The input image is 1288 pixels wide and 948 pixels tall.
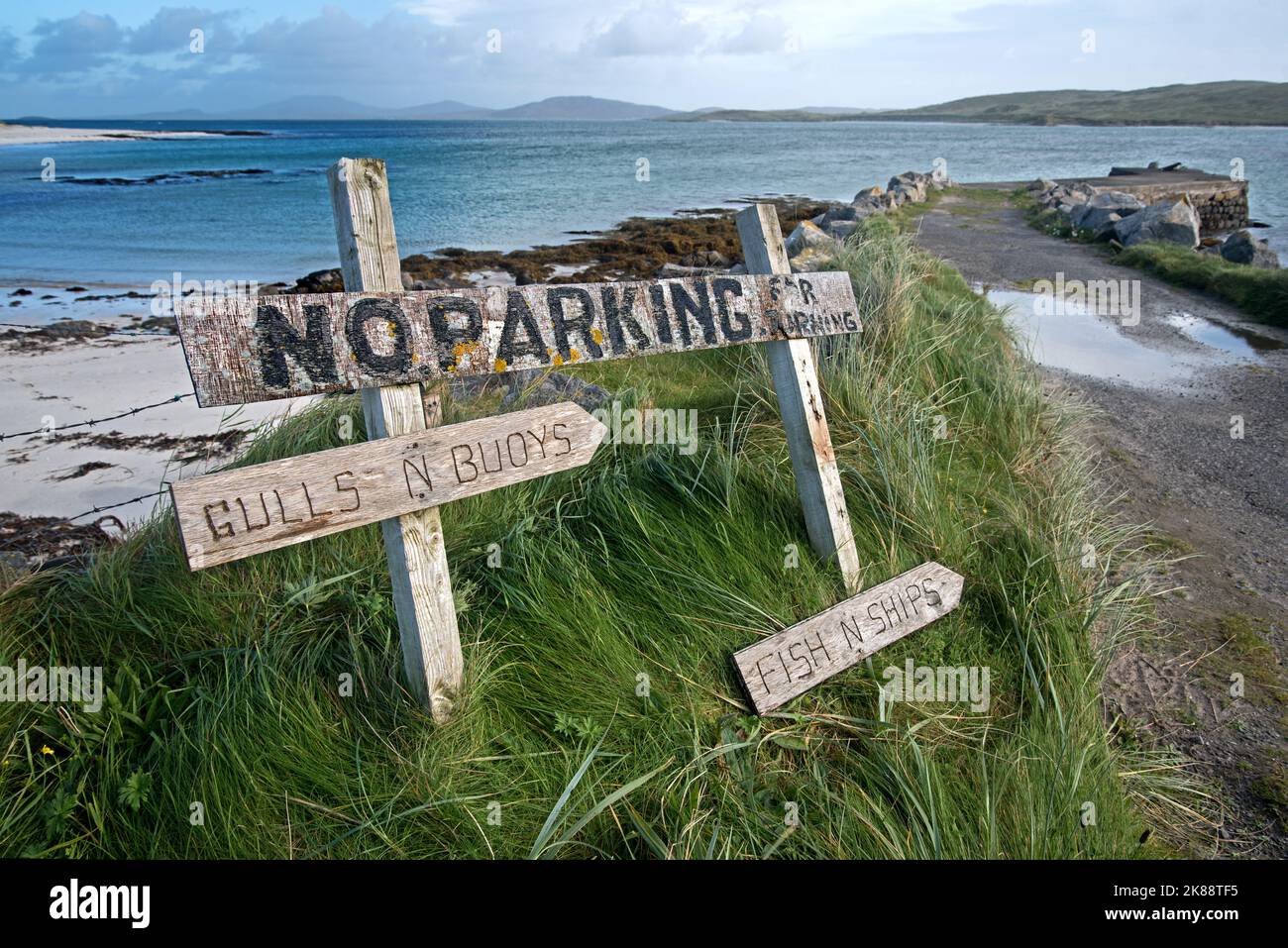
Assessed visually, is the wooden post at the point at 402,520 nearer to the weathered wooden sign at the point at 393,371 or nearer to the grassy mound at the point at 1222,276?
the weathered wooden sign at the point at 393,371

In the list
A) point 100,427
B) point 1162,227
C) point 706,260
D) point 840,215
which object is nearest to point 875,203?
point 840,215

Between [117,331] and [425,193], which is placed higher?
[425,193]

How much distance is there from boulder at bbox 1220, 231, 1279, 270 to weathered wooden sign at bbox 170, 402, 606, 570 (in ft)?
49.8

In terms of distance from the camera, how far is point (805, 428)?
11.6 ft

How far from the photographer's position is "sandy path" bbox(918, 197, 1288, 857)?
3.21m

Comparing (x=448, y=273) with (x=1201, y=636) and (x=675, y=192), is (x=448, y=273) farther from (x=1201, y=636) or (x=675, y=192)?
(x=675, y=192)

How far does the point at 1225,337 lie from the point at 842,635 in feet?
28.9

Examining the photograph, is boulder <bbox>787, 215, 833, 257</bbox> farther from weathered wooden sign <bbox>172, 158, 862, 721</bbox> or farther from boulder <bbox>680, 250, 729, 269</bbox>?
weathered wooden sign <bbox>172, 158, 862, 721</bbox>

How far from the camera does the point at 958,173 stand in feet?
116

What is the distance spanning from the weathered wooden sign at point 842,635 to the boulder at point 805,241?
20.4 ft

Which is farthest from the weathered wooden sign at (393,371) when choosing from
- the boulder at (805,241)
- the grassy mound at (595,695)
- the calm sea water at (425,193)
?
the calm sea water at (425,193)

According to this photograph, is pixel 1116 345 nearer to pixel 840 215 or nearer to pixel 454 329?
pixel 454 329

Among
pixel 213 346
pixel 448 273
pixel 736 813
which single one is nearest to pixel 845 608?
pixel 736 813


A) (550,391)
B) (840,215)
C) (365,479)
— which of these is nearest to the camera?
(365,479)
